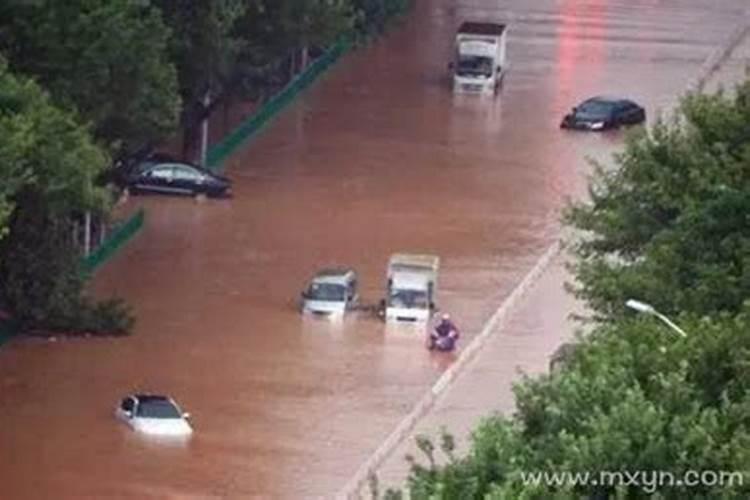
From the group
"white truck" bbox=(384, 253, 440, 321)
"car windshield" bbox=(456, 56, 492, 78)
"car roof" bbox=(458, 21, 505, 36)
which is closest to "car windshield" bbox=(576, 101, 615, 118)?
"car windshield" bbox=(456, 56, 492, 78)

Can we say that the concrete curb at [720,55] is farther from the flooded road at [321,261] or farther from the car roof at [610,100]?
the car roof at [610,100]

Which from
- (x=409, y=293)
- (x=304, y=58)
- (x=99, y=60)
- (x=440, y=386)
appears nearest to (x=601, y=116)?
(x=304, y=58)

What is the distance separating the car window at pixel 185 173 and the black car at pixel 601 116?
10662 millimetres

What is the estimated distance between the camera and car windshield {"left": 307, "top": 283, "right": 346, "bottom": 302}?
4325 cm

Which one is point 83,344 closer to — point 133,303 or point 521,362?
point 133,303

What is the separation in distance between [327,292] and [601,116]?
16517 millimetres

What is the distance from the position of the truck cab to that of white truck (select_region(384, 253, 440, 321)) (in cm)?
54

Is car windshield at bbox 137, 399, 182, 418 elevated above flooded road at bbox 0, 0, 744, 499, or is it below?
above

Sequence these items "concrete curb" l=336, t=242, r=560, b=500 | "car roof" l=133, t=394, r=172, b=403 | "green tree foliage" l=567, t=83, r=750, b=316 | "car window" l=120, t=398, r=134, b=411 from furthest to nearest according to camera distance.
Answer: "car window" l=120, t=398, r=134, b=411
"car roof" l=133, t=394, r=172, b=403
"concrete curb" l=336, t=242, r=560, b=500
"green tree foliage" l=567, t=83, r=750, b=316

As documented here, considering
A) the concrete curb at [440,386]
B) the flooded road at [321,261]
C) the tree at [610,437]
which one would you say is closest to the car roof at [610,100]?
the flooded road at [321,261]

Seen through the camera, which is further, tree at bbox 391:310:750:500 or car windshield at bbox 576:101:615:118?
car windshield at bbox 576:101:615:118

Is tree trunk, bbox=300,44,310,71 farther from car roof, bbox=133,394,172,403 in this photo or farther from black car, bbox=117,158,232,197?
car roof, bbox=133,394,172,403

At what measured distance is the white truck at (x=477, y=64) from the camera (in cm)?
6197

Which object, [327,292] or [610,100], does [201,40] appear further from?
[610,100]
